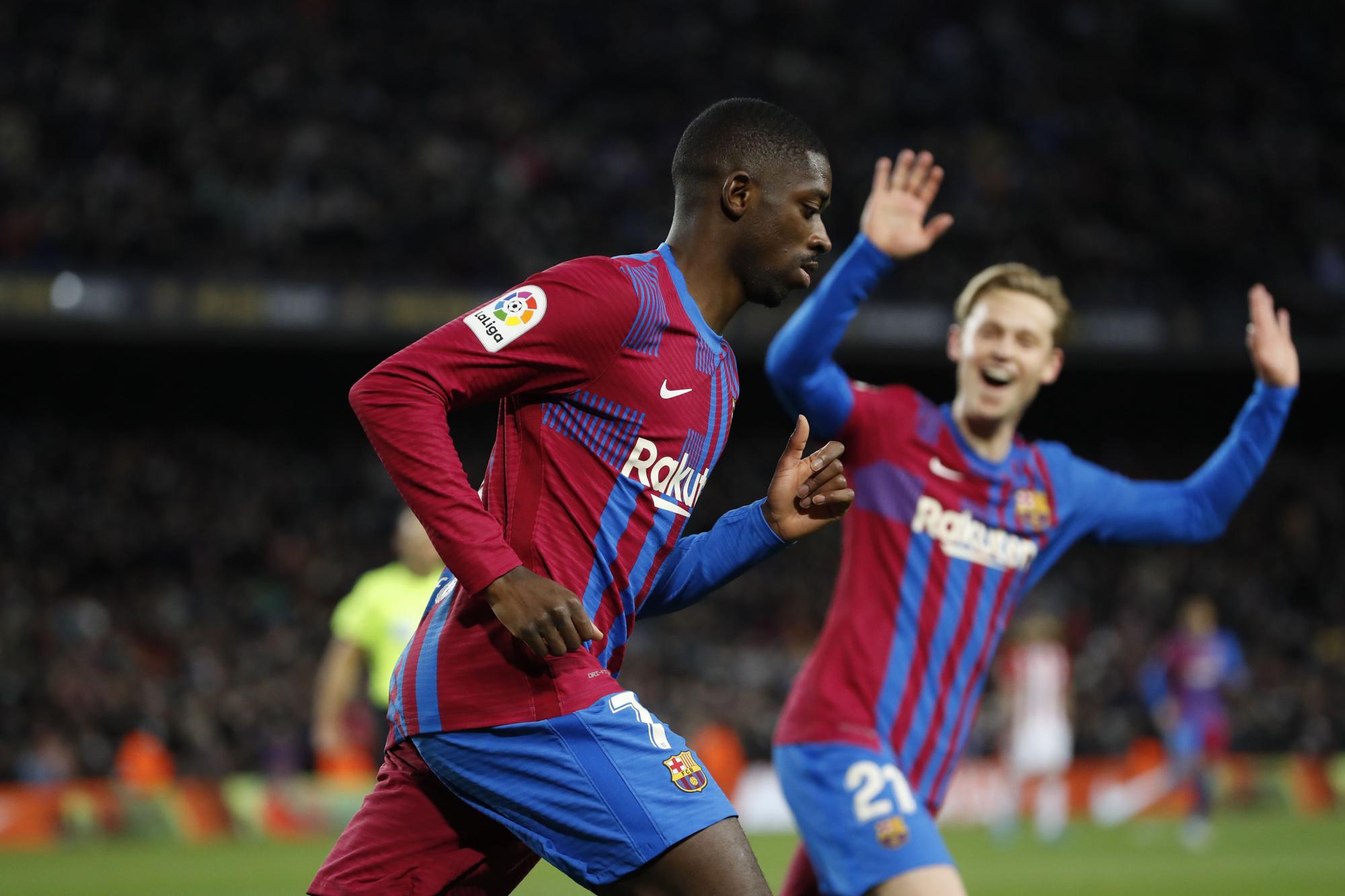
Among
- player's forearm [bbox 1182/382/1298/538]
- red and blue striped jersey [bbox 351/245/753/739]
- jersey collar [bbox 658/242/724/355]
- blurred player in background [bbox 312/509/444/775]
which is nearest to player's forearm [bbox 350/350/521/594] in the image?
red and blue striped jersey [bbox 351/245/753/739]

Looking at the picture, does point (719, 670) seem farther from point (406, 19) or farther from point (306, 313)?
point (406, 19)

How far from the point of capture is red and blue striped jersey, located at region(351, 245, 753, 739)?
2846 millimetres

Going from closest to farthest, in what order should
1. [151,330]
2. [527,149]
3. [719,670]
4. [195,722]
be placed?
[195,722]
[719,670]
[151,330]
[527,149]

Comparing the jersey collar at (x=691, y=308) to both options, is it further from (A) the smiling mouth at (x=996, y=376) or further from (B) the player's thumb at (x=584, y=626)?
(A) the smiling mouth at (x=996, y=376)

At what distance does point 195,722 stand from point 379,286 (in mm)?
6674

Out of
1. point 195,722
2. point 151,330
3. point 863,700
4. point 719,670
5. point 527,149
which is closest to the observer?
point 863,700

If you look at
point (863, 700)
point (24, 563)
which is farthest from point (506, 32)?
point (863, 700)

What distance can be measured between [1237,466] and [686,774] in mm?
2732

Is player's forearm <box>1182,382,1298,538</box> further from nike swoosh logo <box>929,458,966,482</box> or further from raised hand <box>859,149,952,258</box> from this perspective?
raised hand <box>859,149,952,258</box>

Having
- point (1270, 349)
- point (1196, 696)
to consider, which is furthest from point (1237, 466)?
point (1196, 696)

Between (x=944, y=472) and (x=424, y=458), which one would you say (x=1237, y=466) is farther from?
(x=424, y=458)

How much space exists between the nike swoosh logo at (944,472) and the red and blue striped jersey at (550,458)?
1587 mm

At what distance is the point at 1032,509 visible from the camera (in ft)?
15.4

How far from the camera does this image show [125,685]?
15.9m
